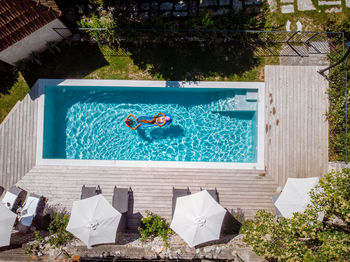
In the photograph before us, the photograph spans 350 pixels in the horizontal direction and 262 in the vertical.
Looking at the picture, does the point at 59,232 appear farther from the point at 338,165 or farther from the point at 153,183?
the point at 338,165

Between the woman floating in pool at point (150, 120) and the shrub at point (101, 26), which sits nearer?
the shrub at point (101, 26)

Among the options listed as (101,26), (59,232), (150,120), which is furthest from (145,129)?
(59,232)

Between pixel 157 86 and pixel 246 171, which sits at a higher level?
pixel 157 86

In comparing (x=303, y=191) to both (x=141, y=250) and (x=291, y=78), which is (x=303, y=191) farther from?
(x=141, y=250)

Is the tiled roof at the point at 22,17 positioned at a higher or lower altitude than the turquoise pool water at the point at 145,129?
higher

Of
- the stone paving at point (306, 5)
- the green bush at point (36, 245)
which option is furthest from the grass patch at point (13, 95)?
the stone paving at point (306, 5)

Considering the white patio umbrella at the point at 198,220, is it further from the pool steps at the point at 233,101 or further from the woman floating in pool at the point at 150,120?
the pool steps at the point at 233,101
